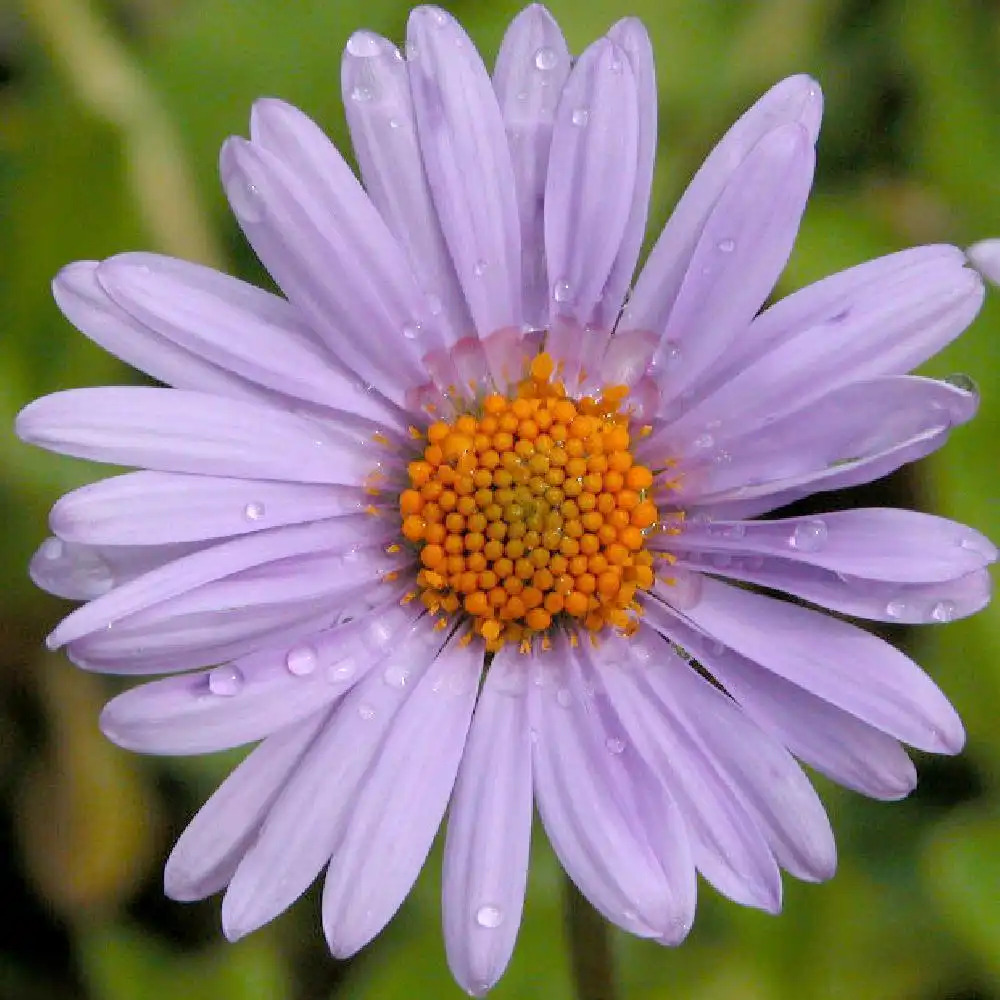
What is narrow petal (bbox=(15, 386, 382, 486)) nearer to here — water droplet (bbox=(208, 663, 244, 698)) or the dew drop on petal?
water droplet (bbox=(208, 663, 244, 698))

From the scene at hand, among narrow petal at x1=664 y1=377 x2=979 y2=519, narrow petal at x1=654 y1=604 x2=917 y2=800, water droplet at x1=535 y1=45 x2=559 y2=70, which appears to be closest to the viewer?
narrow petal at x1=664 y1=377 x2=979 y2=519

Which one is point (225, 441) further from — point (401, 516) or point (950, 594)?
point (950, 594)

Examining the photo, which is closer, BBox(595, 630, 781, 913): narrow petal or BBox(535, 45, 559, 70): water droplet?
BBox(595, 630, 781, 913): narrow petal

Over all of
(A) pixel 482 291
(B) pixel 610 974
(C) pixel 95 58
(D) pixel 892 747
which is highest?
(C) pixel 95 58

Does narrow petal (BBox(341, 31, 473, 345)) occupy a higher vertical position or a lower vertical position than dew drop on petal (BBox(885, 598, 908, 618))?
higher

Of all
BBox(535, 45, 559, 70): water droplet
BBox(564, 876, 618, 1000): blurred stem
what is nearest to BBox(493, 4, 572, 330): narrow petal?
BBox(535, 45, 559, 70): water droplet

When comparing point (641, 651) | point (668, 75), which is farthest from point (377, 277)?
point (668, 75)

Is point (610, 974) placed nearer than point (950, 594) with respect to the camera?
No
